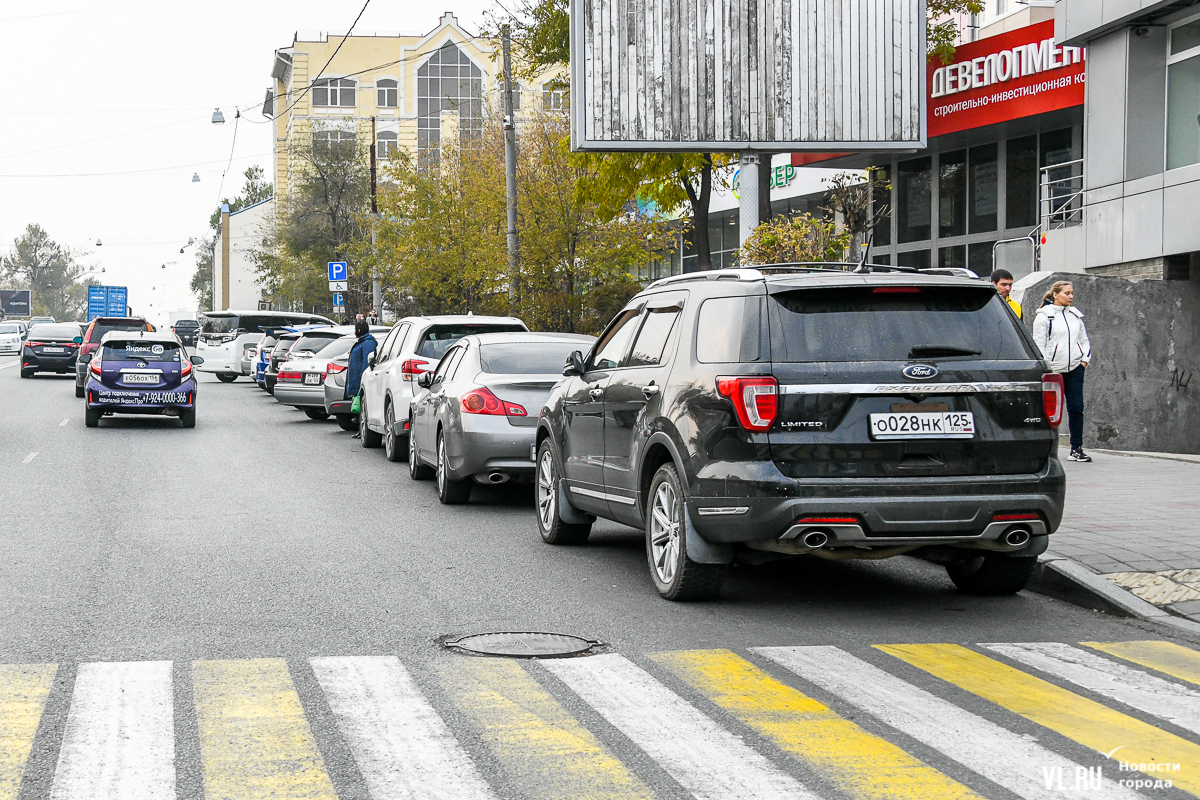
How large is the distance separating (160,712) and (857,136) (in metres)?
16.0

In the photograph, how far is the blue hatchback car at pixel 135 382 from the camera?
2200 centimetres

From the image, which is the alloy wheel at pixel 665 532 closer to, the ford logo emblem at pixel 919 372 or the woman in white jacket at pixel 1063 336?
the ford logo emblem at pixel 919 372

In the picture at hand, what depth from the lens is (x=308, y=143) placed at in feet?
224

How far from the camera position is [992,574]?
8070 millimetres

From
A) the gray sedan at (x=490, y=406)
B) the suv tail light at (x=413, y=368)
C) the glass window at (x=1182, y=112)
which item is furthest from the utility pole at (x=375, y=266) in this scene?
the gray sedan at (x=490, y=406)

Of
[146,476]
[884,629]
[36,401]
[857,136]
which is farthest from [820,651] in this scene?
[36,401]

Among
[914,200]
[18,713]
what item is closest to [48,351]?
[914,200]

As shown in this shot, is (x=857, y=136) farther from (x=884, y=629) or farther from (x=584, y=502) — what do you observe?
(x=884, y=629)

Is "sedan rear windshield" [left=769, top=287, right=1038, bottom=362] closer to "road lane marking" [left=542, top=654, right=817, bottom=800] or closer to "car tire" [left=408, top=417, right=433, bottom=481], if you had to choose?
"road lane marking" [left=542, top=654, right=817, bottom=800]

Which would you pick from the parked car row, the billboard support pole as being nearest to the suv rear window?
the billboard support pole

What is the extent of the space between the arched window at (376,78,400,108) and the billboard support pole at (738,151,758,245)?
2694 inches

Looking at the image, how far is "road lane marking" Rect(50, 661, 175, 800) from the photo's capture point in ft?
14.6

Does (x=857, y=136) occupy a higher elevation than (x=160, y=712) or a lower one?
higher

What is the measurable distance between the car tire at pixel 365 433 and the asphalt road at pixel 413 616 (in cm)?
508
